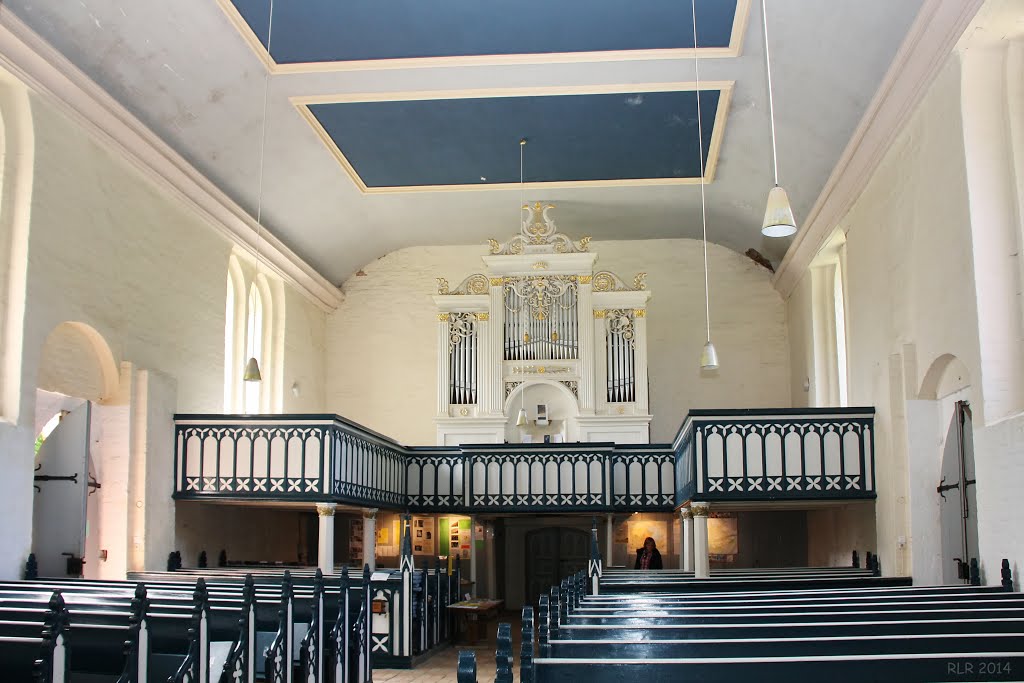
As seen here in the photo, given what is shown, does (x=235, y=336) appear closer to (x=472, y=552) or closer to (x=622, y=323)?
(x=472, y=552)

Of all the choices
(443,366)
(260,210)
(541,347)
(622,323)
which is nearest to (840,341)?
(622,323)

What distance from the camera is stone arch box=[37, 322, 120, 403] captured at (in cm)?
1376

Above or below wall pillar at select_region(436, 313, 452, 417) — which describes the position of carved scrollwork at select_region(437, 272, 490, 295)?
above

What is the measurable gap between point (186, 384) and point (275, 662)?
8.53m

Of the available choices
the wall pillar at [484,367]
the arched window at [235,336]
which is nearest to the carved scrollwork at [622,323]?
the wall pillar at [484,367]

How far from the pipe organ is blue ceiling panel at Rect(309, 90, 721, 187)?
2.00 m

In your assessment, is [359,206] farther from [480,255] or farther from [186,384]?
[186,384]

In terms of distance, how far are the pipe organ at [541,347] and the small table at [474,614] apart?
382 centimetres

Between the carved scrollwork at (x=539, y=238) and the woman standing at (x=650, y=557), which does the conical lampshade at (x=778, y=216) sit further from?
the carved scrollwork at (x=539, y=238)

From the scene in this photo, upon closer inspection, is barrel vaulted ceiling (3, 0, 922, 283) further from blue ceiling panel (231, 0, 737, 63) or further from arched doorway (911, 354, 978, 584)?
arched doorway (911, 354, 978, 584)

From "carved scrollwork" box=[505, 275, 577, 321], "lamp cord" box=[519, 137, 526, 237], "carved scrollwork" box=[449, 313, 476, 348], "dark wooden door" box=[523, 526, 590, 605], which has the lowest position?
"dark wooden door" box=[523, 526, 590, 605]

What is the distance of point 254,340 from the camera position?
2070 cm

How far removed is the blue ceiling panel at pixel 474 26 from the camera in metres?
13.6

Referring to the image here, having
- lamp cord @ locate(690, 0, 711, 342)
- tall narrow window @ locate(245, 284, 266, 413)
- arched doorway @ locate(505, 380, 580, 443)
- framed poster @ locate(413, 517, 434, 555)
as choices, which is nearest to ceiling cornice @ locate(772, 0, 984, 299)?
lamp cord @ locate(690, 0, 711, 342)
